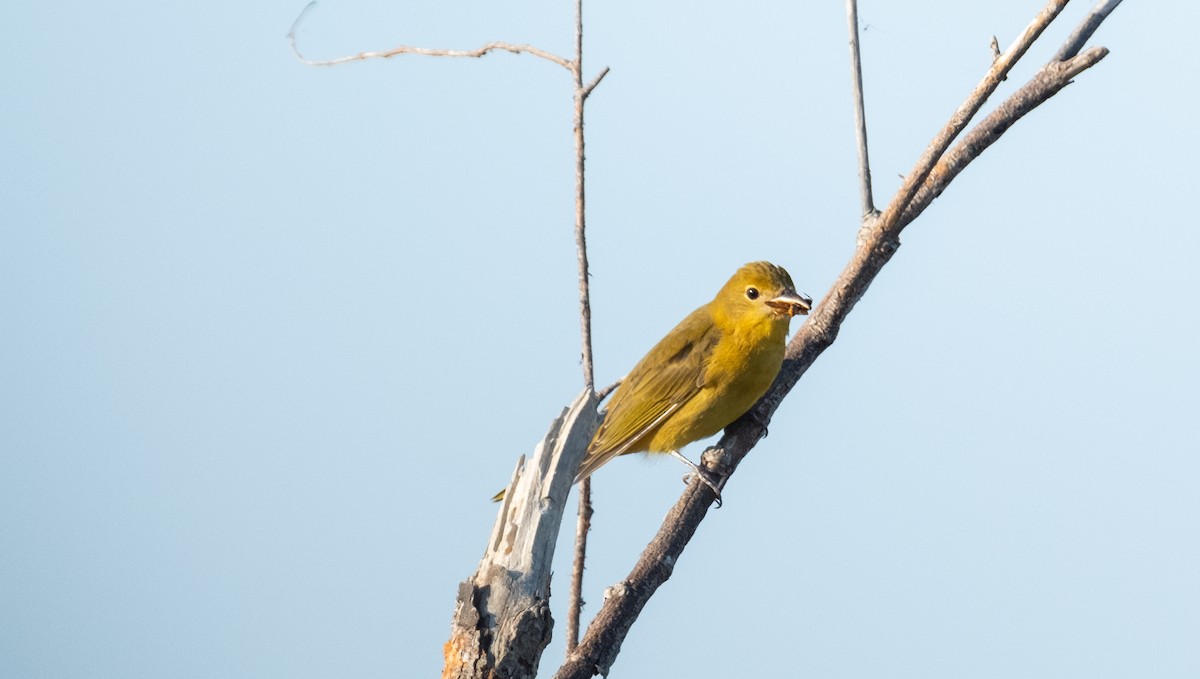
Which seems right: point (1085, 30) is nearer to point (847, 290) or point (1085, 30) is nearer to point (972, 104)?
point (972, 104)

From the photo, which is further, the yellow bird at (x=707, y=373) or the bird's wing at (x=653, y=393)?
the bird's wing at (x=653, y=393)

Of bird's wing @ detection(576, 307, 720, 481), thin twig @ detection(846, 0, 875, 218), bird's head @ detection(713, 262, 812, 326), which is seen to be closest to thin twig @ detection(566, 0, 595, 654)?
thin twig @ detection(846, 0, 875, 218)

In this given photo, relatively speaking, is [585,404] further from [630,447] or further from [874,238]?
[630,447]

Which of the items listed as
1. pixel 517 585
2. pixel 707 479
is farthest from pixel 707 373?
pixel 517 585

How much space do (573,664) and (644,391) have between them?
183 centimetres

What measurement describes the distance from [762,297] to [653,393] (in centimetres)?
58

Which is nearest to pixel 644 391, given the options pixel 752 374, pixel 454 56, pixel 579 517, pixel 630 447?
pixel 630 447

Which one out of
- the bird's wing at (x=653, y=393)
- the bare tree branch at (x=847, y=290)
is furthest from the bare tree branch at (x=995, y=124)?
the bird's wing at (x=653, y=393)

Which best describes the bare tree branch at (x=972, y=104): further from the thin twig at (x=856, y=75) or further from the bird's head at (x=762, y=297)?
the bird's head at (x=762, y=297)

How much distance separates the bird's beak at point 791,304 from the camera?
14.9 feet

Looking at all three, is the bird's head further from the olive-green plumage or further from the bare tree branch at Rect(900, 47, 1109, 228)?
the bare tree branch at Rect(900, 47, 1109, 228)

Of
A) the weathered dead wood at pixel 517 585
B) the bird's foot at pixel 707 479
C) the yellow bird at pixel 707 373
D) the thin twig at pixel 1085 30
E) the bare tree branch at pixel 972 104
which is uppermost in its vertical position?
the yellow bird at pixel 707 373

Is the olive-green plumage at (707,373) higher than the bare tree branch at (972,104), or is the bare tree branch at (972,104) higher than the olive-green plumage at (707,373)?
the olive-green plumage at (707,373)

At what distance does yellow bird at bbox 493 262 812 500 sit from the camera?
440 cm
